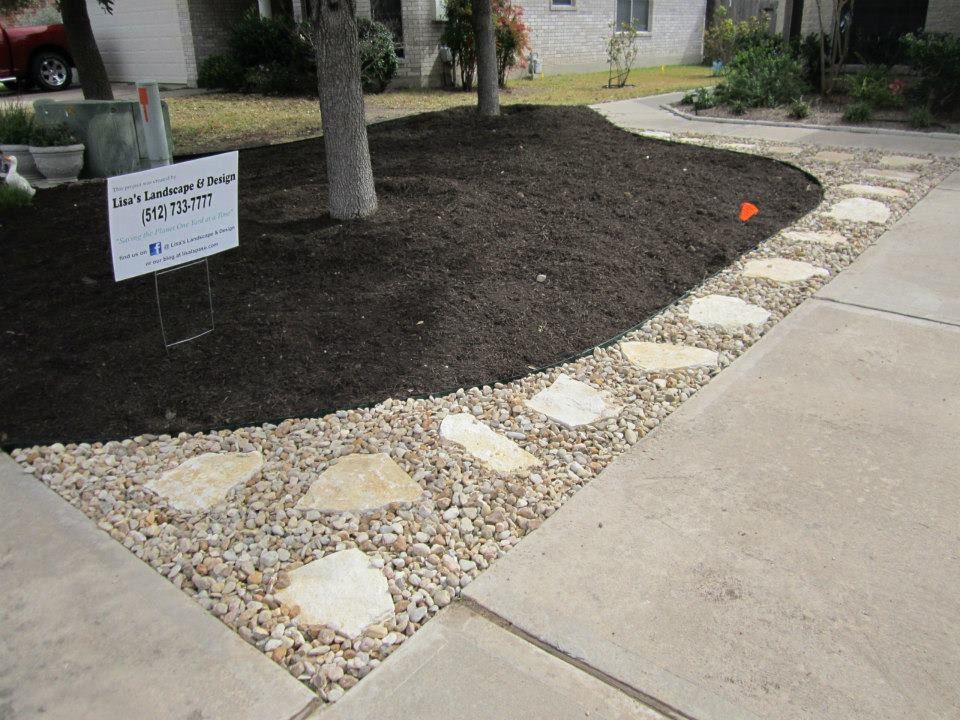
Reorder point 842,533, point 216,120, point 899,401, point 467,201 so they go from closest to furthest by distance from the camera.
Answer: point 842,533
point 899,401
point 467,201
point 216,120

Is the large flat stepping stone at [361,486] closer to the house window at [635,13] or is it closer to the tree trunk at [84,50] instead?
the tree trunk at [84,50]

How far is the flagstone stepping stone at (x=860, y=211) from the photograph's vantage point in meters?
6.05

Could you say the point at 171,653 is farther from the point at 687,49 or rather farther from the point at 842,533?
the point at 687,49

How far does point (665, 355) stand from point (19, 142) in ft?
22.7

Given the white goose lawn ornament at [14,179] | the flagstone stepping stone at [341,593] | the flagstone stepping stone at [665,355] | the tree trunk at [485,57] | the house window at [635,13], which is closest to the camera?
the flagstone stepping stone at [341,593]

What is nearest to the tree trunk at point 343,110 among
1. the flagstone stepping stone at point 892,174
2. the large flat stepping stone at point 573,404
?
the large flat stepping stone at point 573,404

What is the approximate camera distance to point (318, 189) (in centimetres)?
590

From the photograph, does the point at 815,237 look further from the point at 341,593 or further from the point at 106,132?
the point at 106,132

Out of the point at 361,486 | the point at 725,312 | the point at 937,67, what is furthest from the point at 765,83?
the point at 361,486

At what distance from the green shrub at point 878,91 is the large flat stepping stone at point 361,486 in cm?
1040

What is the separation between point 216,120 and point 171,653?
418 inches

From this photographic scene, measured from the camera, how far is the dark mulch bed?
11.5ft

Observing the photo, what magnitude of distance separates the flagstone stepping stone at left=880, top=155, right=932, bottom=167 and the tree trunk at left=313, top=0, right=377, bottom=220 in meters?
5.95

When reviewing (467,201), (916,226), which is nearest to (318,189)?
(467,201)
